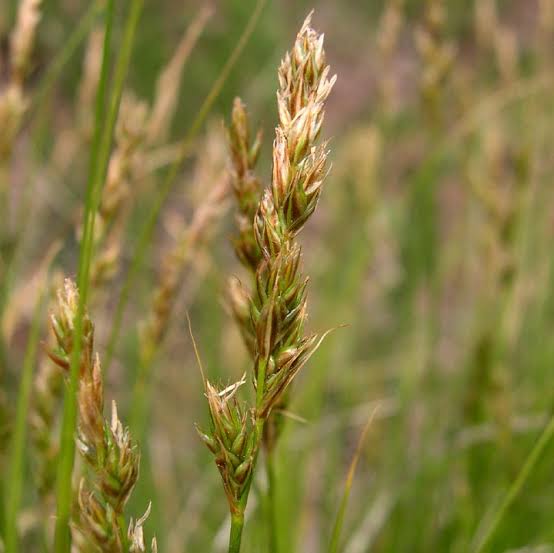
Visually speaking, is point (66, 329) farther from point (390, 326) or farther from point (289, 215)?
point (390, 326)

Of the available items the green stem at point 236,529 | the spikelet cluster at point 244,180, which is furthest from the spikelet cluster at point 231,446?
the spikelet cluster at point 244,180

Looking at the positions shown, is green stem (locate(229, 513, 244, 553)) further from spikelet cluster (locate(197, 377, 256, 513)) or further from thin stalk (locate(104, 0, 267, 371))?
thin stalk (locate(104, 0, 267, 371))

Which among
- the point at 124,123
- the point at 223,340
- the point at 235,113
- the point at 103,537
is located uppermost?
the point at 223,340

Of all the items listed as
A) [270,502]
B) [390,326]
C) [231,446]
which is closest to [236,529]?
[231,446]

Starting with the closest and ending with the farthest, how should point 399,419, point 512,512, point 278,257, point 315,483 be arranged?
point 278,257, point 512,512, point 399,419, point 315,483

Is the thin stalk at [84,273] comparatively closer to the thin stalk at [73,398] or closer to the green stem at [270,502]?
the thin stalk at [73,398]

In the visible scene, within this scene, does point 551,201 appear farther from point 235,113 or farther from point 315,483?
point 235,113

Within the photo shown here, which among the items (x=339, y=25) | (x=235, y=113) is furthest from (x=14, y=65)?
(x=339, y=25)

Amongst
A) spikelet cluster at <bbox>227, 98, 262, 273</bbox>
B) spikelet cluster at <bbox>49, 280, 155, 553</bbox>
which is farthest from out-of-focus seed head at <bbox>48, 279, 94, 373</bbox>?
spikelet cluster at <bbox>227, 98, 262, 273</bbox>
